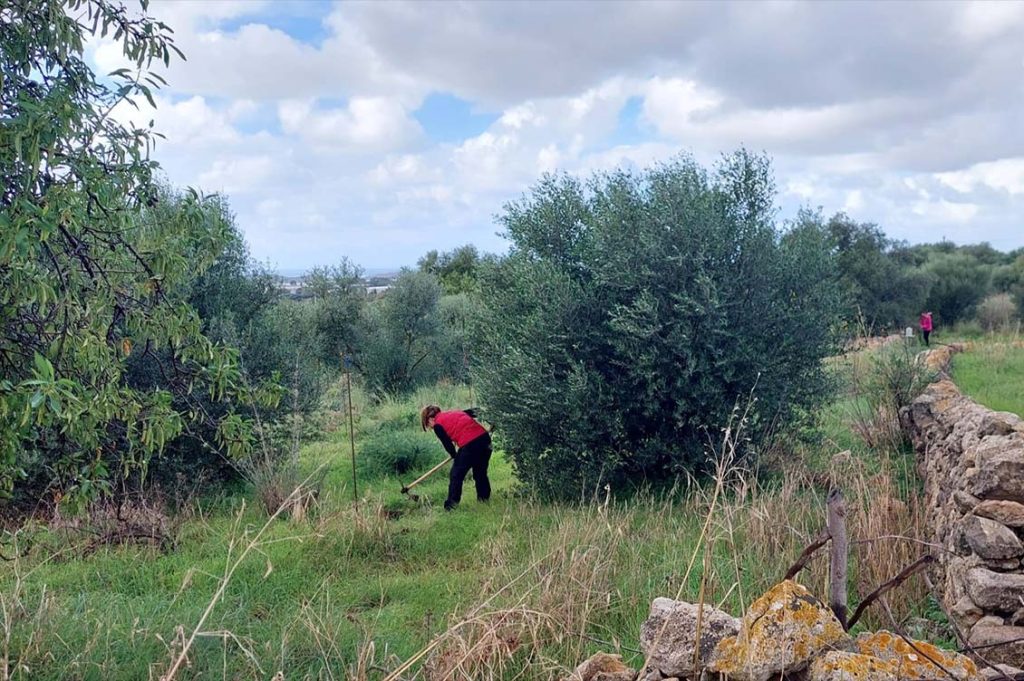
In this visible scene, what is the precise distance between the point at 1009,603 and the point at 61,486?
782cm

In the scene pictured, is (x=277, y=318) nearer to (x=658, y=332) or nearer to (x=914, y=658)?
(x=658, y=332)

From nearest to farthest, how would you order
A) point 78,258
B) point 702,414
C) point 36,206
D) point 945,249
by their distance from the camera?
1. point 36,206
2. point 78,258
3. point 702,414
4. point 945,249

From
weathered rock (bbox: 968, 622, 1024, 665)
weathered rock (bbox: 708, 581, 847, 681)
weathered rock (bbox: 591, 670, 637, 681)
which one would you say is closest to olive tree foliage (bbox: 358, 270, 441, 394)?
weathered rock (bbox: 968, 622, 1024, 665)

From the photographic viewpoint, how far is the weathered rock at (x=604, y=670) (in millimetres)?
3594

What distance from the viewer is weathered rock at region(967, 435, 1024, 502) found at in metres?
5.09

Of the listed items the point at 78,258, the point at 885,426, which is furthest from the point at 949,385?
the point at 78,258

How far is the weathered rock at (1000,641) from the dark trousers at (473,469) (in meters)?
6.39

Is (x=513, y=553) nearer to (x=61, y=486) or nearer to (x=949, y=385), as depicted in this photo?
(x=61, y=486)

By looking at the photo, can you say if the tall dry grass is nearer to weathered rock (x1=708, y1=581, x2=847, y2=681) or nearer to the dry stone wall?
the dry stone wall

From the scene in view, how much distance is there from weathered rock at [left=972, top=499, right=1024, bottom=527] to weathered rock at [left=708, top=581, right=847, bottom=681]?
2675 mm

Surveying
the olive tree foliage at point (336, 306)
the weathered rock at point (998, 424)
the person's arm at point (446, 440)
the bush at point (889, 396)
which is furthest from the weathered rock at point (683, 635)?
the olive tree foliage at point (336, 306)

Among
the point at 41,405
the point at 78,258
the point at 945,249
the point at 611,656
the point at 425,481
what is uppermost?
the point at 945,249

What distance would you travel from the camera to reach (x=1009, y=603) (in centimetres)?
461

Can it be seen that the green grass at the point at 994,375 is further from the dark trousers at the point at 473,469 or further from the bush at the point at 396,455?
the bush at the point at 396,455
